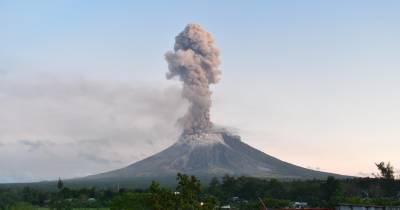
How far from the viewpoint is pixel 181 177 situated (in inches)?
2215

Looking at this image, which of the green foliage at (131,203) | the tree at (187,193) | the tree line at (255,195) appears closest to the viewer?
the tree at (187,193)

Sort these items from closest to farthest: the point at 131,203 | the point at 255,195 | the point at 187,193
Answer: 1. the point at 187,193
2. the point at 131,203
3. the point at 255,195

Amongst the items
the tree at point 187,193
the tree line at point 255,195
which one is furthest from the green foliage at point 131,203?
the tree at point 187,193

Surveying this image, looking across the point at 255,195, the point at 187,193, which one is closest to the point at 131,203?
the point at 187,193

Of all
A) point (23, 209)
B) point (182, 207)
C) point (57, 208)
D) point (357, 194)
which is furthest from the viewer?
point (357, 194)

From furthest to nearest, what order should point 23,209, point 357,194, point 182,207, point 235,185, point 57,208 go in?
point 235,185
point 357,194
point 57,208
point 23,209
point 182,207

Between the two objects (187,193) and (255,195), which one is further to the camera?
(255,195)

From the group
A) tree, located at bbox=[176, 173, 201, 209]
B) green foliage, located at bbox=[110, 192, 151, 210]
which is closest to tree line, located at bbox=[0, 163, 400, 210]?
green foliage, located at bbox=[110, 192, 151, 210]

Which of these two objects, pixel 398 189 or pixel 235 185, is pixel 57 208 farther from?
pixel 398 189

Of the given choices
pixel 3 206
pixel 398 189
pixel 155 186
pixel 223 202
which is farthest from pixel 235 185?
pixel 155 186

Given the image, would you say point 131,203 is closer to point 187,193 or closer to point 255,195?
point 187,193

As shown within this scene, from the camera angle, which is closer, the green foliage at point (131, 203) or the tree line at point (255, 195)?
the green foliage at point (131, 203)

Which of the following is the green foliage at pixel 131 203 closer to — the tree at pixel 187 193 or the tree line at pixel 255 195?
the tree line at pixel 255 195

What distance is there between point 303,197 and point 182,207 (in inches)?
2932
